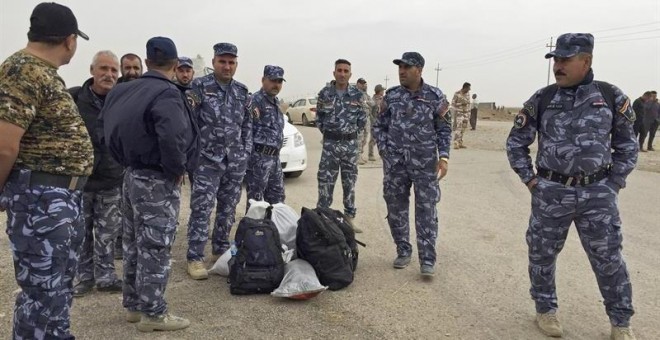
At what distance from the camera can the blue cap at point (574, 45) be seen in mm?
3236

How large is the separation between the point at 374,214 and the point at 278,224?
261 cm

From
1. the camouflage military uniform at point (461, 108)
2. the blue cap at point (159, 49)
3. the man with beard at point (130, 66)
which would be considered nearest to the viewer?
the blue cap at point (159, 49)

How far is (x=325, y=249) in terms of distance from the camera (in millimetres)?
4230

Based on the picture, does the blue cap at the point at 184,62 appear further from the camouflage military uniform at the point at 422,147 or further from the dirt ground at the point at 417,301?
the camouflage military uniform at the point at 422,147

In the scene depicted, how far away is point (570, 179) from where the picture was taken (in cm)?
332

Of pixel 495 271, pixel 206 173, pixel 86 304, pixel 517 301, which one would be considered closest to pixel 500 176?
pixel 495 271

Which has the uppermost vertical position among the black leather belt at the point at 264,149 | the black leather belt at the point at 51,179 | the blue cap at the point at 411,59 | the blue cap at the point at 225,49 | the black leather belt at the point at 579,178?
the blue cap at the point at 225,49

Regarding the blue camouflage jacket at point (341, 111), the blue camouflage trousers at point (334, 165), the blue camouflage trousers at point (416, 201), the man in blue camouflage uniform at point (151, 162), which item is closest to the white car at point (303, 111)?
the blue camouflage jacket at point (341, 111)

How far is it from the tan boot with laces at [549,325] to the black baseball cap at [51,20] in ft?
11.1

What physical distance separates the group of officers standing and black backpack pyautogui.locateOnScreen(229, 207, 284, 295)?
545 mm

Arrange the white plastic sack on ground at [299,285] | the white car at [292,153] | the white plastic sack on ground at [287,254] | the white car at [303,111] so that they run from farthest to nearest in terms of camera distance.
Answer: the white car at [303,111] → the white car at [292,153] → the white plastic sack on ground at [287,254] → the white plastic sack on ground at [299,285]

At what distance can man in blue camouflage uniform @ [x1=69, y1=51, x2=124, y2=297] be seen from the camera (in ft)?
13.0

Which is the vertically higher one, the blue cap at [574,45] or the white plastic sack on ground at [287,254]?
the blue cap at [574,45]

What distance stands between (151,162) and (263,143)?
2.41 meters
